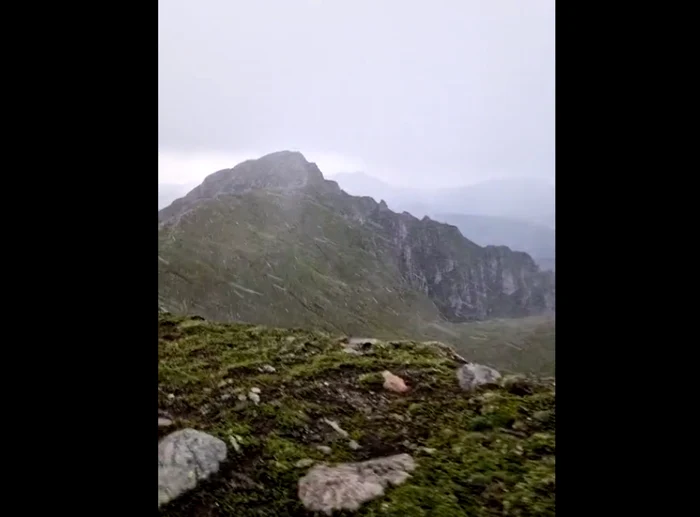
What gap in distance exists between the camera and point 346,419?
1636 millimetres

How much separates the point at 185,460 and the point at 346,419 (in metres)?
0.50

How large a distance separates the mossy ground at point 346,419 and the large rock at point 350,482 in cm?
3

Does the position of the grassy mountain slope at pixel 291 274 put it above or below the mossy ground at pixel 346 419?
above

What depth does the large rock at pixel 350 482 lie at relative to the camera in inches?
52.7

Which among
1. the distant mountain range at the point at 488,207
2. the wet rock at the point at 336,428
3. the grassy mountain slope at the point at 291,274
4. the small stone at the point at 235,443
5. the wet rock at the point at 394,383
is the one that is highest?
the distant mountain range at the point at 488,207

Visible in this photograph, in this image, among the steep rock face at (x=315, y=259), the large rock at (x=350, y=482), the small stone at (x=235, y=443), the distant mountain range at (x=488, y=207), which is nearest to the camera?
the large rock at (x=350, y=482)

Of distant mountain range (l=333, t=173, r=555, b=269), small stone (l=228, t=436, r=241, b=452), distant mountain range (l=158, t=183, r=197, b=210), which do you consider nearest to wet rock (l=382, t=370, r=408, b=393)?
small stone (l=228, t=436, r=241, b=452)

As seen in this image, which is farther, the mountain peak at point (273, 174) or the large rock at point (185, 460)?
the mountain peak at point (273, 174)

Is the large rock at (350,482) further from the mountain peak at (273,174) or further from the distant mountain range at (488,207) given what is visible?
the mountain peak at (273,174)

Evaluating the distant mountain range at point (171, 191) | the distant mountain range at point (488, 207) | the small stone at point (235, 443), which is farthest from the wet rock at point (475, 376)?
the distant mountain range at point (171, 191)
